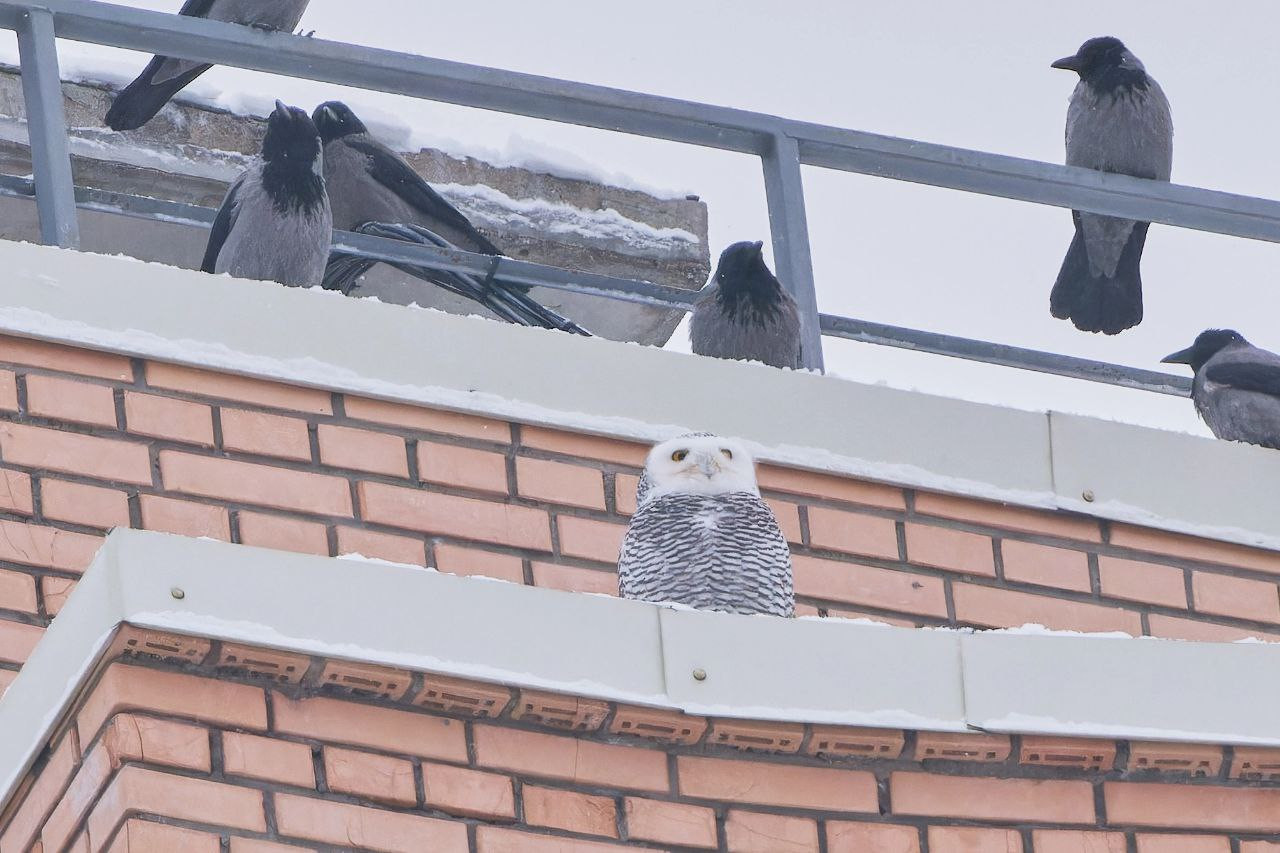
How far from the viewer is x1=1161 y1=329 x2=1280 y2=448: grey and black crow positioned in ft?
19.1

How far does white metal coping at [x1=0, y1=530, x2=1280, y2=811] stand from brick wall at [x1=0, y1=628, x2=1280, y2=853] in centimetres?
4

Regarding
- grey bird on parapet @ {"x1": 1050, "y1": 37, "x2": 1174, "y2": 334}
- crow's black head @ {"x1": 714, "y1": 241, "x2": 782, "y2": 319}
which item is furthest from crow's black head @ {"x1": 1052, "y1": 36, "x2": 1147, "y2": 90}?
crow's black head @ {"x1": 714, "y1": 241, "x2": 782, "y2": 319}

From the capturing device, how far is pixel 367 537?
4164 mm

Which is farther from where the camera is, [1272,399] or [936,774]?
[1272,399]

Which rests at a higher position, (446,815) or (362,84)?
(362,84)

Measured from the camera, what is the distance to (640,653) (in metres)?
3.32

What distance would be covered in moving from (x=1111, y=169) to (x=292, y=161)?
260cm

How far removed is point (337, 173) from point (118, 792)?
170 inches

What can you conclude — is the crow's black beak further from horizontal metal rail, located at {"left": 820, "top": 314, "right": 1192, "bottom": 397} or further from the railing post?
the railing post

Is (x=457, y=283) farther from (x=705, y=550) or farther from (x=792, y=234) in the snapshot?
(x=705, y=550)

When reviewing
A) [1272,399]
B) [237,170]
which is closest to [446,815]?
[1272,399]

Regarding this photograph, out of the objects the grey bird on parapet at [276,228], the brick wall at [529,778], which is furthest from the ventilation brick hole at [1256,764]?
the grey bird on parapet at [276,228]

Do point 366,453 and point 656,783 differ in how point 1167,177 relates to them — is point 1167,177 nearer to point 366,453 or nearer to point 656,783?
point 366,453

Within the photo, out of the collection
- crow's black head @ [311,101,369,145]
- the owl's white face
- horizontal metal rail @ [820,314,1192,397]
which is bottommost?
the owl's white face
